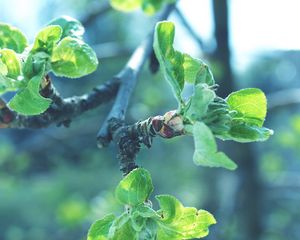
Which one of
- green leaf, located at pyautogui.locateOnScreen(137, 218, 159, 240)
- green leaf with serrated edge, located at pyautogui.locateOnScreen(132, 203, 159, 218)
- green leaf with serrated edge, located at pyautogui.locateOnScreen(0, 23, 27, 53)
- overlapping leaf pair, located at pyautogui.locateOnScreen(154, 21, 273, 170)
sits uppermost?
green leaf with serrated edge, located at pyautogui.locateOnScreen(0, 23, 27, 53)

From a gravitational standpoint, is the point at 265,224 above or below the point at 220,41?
below

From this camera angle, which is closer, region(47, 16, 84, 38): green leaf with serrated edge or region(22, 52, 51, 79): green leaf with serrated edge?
region(22, 52, 51, 79): green leaf with serrated edge

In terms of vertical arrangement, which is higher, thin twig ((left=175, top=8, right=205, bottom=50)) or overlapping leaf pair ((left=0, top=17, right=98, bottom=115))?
overlapping leaf pair ((left=0, top=17, right=98, bottom=115))

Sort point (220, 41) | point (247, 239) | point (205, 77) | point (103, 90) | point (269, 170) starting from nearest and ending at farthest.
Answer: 1. point (205, 77)
2. point (103, 90)
3. point (220, 41)
4. point (247, 239)
5. point (269, 170)

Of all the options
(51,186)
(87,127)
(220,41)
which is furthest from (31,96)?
(51,186)

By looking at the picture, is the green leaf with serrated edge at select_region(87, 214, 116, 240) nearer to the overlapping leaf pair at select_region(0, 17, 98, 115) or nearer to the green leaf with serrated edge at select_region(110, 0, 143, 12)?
the overlapping leaf pair at select_region(0, 17, 98, 115)

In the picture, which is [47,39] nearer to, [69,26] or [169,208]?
[69,26]

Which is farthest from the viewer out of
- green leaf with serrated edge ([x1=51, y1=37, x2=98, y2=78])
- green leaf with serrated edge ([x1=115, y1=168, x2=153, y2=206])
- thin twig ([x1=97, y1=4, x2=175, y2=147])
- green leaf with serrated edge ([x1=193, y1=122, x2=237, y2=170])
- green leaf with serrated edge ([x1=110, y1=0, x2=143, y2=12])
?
green leaf with serrated edge ([x1=110, y1=0, x2=143, y2=12])

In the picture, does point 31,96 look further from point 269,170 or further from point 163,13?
point 269,170

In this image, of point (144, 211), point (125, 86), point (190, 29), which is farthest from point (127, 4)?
point (190, 29)

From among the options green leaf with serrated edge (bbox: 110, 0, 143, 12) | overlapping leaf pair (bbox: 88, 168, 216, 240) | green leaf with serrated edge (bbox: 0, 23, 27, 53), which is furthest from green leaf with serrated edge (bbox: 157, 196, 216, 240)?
green leaf with serrated edge (bbox: 110, 0, 143, 12)
